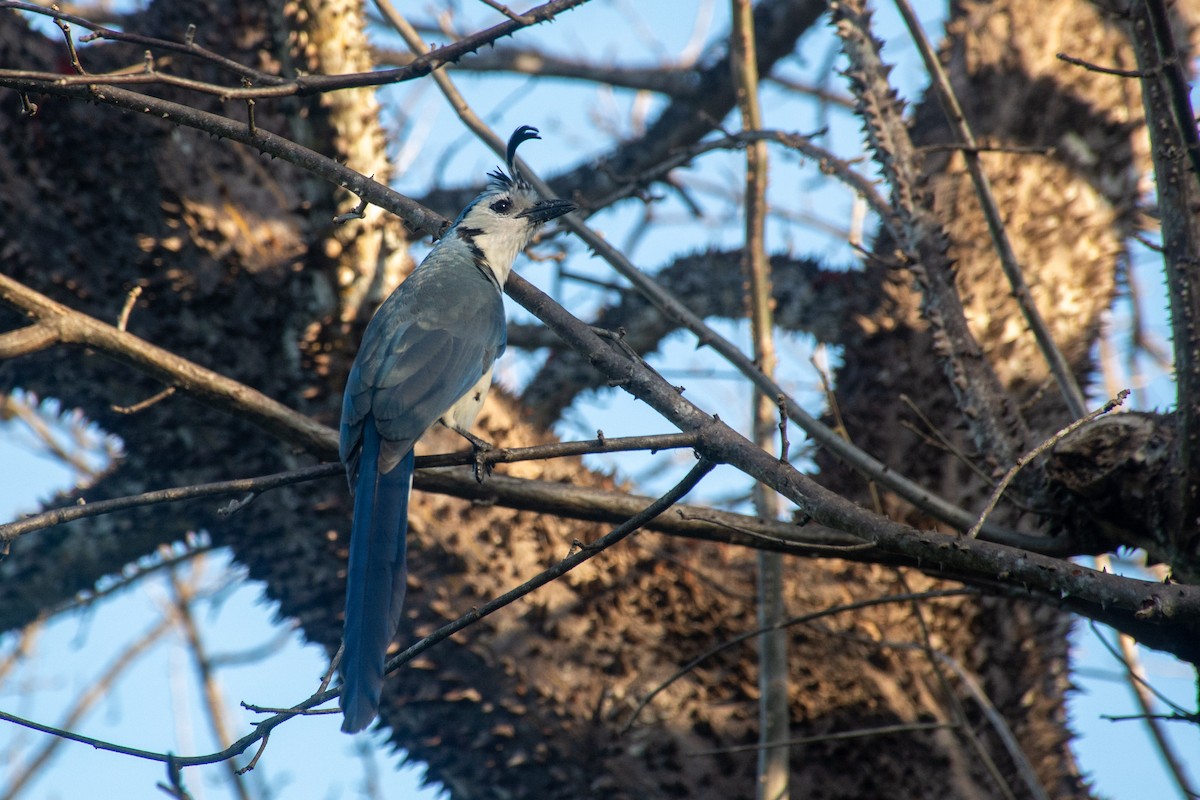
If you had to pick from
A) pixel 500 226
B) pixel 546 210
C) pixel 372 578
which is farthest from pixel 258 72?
pixel 500 226

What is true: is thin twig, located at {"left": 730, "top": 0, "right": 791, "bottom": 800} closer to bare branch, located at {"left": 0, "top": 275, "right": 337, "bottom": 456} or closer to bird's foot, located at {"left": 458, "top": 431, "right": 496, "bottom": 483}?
bird's foot, located at {"left": 458, "top": 431, "right": 496, "bottom": 483}

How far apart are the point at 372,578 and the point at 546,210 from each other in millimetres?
1716

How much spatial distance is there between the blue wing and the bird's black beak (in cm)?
33

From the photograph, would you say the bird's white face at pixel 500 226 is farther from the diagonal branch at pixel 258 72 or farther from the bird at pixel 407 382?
the diagonal branch at pixel 258 72

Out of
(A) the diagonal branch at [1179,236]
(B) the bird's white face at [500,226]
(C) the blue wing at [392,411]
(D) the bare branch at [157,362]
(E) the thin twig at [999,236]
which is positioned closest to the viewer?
(A) the diagonal branch at [1179,236]

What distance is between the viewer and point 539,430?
3932 millimetres

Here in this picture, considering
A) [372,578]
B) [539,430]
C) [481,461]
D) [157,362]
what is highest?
[539,430]

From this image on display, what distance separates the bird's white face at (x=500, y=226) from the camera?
3818 millimetres

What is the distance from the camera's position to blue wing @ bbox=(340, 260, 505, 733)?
2309 millimetres

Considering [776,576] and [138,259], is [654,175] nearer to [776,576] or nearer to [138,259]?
[776,576]

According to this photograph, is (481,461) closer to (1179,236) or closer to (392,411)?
(392,411)

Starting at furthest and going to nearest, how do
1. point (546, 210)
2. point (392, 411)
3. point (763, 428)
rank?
point (546, 210) < point (763, 428) < point (392, 411)

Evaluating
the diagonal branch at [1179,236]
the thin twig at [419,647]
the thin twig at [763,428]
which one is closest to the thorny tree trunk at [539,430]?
the thin twig at [763,428]

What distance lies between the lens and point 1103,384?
386 centimetres
